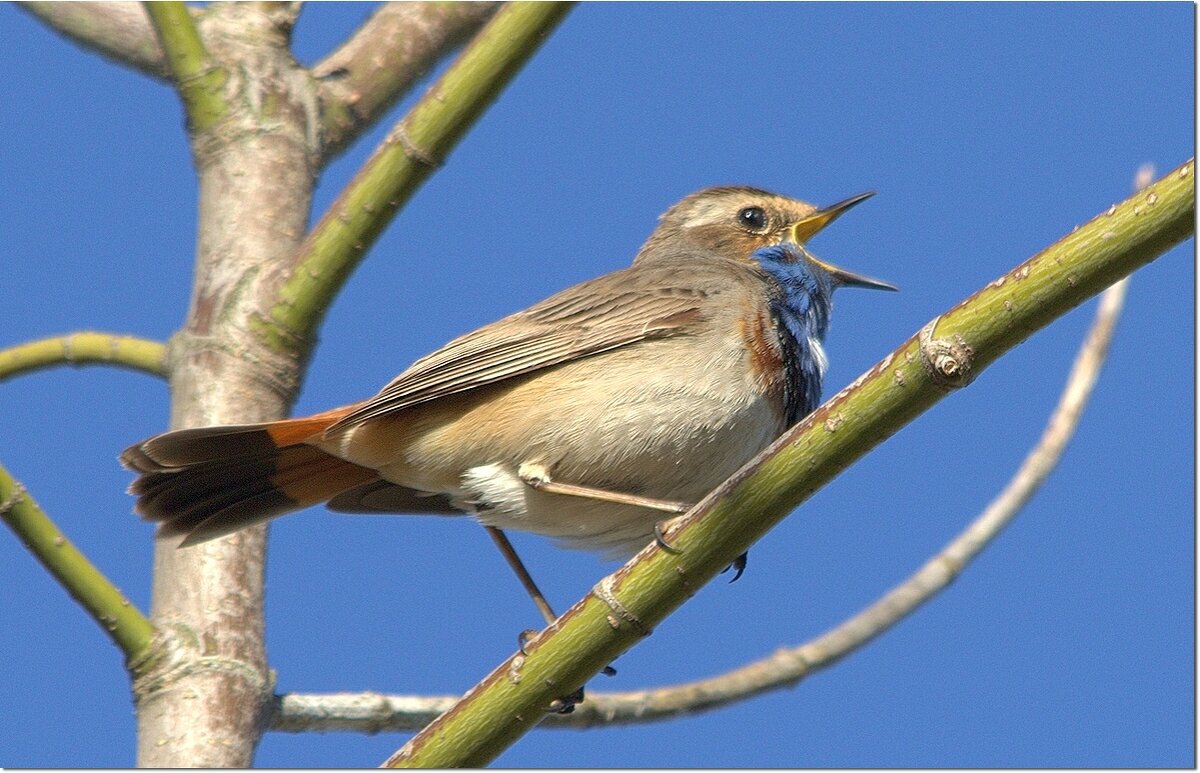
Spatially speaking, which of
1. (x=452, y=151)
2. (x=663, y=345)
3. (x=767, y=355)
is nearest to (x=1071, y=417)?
(x=767, y=355)

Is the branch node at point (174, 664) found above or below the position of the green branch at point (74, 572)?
below

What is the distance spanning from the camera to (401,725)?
4953 millimetres

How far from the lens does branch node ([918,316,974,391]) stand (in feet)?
10.6

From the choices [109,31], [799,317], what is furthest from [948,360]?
[109,31]

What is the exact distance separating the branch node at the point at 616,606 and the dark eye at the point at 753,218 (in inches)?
153

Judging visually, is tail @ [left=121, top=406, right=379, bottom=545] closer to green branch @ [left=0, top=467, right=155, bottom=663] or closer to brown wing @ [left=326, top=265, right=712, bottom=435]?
brown wing @ [left=326, top=265, right=712, bottom=435]

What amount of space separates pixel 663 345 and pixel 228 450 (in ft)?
6.06

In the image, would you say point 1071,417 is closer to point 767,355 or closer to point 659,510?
point 767,355

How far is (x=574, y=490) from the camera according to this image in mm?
5781

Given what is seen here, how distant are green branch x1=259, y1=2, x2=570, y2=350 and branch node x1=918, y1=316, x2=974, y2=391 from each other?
7.48ft

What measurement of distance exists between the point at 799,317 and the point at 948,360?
3.26m

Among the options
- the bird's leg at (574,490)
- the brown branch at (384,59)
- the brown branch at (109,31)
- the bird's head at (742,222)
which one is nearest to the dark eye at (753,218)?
the bird's head at (742,222)

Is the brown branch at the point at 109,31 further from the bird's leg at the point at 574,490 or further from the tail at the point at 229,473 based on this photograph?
the bird's leg at the point at 574,490

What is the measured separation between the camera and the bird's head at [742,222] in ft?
23.8
